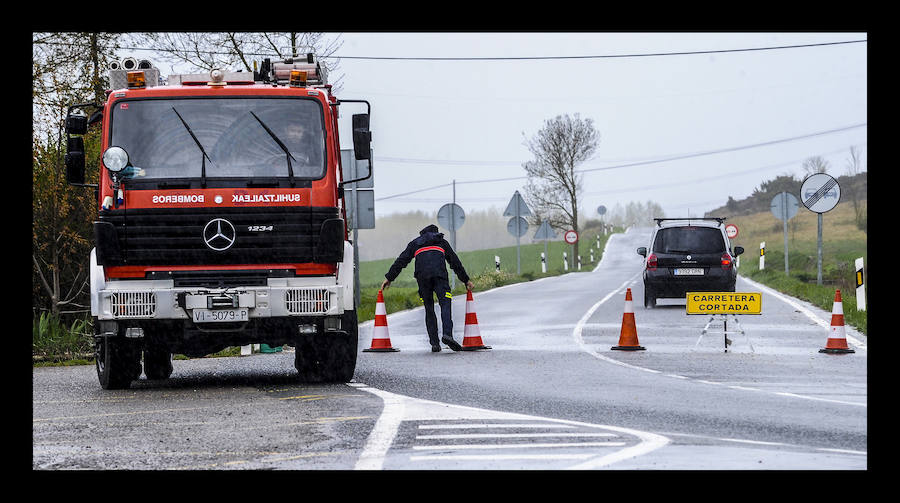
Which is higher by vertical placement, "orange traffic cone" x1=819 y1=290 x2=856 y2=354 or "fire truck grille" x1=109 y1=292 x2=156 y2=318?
"fire truck grille" x1=109 y1=292 x2=156 y2=318

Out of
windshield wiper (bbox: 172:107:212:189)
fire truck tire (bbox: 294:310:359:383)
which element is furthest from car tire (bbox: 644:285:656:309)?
windshield wiper (bbox: 172:107:212:189)

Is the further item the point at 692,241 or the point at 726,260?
Result: the point at 692,241

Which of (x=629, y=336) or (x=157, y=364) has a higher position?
(x=629, y=336)

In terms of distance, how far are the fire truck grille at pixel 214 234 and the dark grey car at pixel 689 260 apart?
14.0m

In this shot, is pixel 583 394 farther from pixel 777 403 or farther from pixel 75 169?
pixel 75 169

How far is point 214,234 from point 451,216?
21064 mm

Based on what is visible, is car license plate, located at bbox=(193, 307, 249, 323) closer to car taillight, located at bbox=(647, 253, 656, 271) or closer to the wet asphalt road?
the wet asphalt road

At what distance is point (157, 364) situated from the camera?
14.1 meters

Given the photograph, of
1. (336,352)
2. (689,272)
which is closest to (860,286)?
(689,272)

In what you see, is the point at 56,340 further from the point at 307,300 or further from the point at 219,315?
the point at 307,300

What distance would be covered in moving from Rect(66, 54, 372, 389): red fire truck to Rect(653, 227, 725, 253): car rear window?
44.9ft

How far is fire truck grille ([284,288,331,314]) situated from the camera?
38.7 feet

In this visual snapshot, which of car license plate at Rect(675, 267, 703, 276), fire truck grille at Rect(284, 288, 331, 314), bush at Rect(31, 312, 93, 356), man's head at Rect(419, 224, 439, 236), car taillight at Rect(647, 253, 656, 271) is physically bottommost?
bush at Rect(31, 312, 93, 356)

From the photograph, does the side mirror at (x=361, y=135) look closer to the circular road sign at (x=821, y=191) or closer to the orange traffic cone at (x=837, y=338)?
the orange traffic cone at (x=837, y=338)
